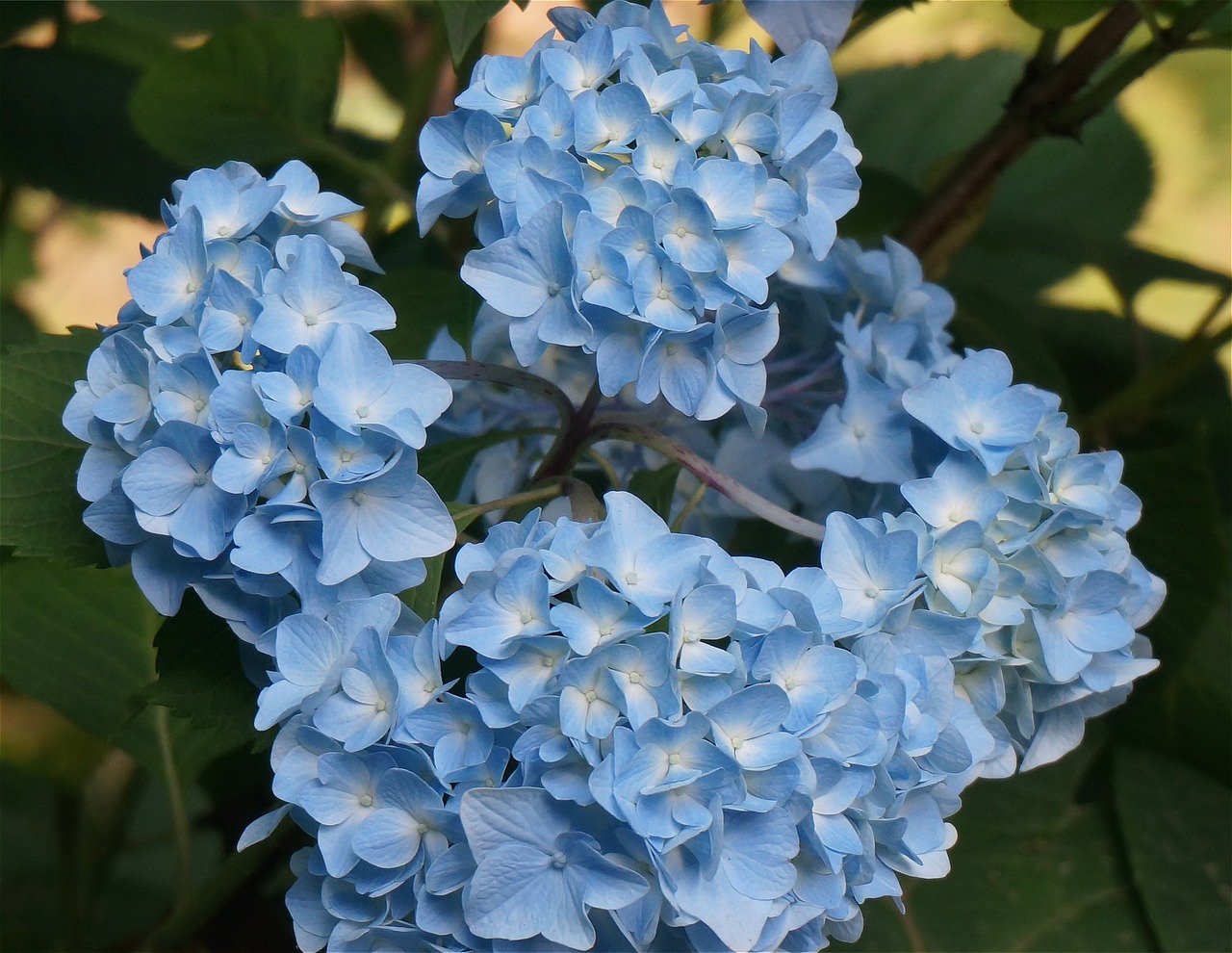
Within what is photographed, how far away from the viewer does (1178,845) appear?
0.65 m

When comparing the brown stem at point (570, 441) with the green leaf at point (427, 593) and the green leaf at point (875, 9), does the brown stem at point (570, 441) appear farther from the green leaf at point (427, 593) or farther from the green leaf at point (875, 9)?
the green leaf at point (875, 9)

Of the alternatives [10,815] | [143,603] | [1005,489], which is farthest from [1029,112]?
[10,815]

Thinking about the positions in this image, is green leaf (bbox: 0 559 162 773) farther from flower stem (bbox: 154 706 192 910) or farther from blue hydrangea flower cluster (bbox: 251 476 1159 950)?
blue hydrangea flower cluster (bbox: 251 476 1159 950)

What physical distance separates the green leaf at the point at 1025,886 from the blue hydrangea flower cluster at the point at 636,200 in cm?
37

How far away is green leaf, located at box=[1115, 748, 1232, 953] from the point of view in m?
0.62

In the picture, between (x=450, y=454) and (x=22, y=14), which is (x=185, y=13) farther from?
(x=450, y=454)

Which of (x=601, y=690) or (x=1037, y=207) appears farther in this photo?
(x=1037, y=207)

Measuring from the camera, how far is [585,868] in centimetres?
33

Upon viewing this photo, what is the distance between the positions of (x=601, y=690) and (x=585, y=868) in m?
0.05

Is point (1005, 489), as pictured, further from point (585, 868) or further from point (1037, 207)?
point (1037, 207)

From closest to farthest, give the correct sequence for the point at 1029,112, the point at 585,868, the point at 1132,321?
the point at 585,868 < the point at 1029,112 < the point at 1132,321

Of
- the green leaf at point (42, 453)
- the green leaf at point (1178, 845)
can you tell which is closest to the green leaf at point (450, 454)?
the green leaf at point (42, 453)

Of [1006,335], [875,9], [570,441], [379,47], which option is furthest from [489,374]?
[379,47]

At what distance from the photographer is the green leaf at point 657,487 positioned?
1.41 ft
